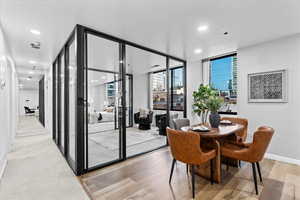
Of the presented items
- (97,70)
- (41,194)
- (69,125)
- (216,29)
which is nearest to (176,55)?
(216,29)

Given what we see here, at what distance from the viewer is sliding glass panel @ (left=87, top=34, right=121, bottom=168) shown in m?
3.29

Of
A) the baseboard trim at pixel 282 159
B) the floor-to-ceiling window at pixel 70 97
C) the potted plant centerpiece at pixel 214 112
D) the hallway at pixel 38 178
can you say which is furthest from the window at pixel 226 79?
the hallway at pixel 38 178

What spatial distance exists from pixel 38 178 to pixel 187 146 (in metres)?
2.59

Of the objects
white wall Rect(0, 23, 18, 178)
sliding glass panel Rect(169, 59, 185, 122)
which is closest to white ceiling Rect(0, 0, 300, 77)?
white wall Rect(0, 23, 18, 178)

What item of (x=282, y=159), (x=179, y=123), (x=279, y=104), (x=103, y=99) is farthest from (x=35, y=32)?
(x=282, y=159)

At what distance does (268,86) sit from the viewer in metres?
3.49

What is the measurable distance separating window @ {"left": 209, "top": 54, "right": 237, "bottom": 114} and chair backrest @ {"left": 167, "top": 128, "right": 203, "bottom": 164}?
9.72 feet

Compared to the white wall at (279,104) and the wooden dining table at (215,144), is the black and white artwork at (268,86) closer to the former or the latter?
the white wall at (279,104)

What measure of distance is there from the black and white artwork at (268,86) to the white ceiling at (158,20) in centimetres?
82

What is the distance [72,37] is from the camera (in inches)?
118

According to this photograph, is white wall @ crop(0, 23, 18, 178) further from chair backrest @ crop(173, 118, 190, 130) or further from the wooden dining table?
the wooden dining table

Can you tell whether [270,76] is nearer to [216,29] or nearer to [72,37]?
[216,29]

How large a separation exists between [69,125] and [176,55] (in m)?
3.45

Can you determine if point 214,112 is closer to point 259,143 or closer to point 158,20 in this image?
point 259,143
